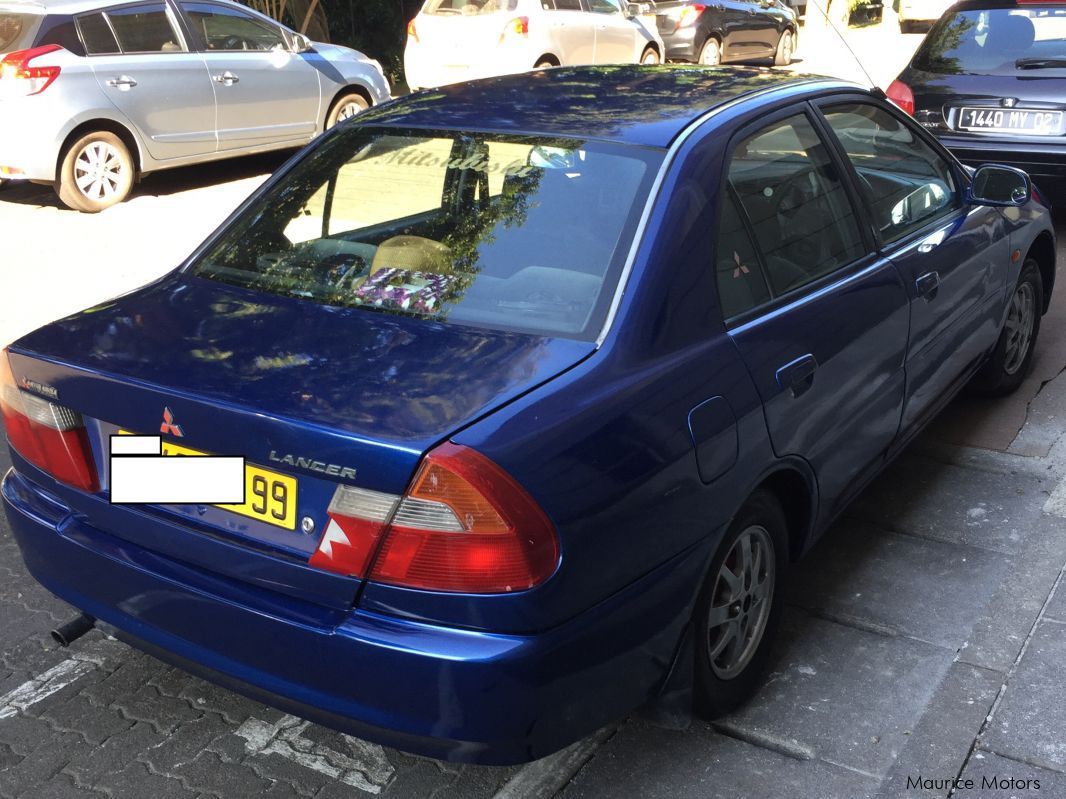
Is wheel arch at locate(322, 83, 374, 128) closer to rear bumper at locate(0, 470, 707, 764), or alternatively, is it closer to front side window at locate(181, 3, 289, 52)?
front side window at locate(181, 3, 289, 52)

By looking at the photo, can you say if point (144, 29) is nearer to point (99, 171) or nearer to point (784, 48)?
point (99, 171)

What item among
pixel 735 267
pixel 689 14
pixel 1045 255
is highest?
pixel 689 14

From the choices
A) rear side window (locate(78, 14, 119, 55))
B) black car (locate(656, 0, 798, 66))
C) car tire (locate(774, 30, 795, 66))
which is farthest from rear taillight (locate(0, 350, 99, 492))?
car tire (locate(774, 30, 795, 66))

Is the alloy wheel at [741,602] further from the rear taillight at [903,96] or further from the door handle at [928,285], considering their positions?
the rear taillight at [903,96]

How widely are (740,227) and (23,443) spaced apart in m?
1.90

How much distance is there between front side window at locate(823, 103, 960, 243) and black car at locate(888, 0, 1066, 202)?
3432 millimetres

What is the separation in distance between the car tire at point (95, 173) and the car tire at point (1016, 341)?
23.2 feet

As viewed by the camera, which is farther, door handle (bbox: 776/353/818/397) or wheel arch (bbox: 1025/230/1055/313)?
wheel arch (bbox: 1025/230/1055/313)

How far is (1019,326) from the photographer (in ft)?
17.2

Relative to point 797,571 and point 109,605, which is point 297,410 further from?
point 797,571

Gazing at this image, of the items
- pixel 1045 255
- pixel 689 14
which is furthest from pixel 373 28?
pixel 1045 255

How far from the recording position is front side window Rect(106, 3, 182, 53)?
9672mm

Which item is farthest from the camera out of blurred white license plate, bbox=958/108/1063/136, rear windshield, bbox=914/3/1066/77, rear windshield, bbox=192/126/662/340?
rear windshield, bbox=914/3/1066/77

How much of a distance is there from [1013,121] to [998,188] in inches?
142
